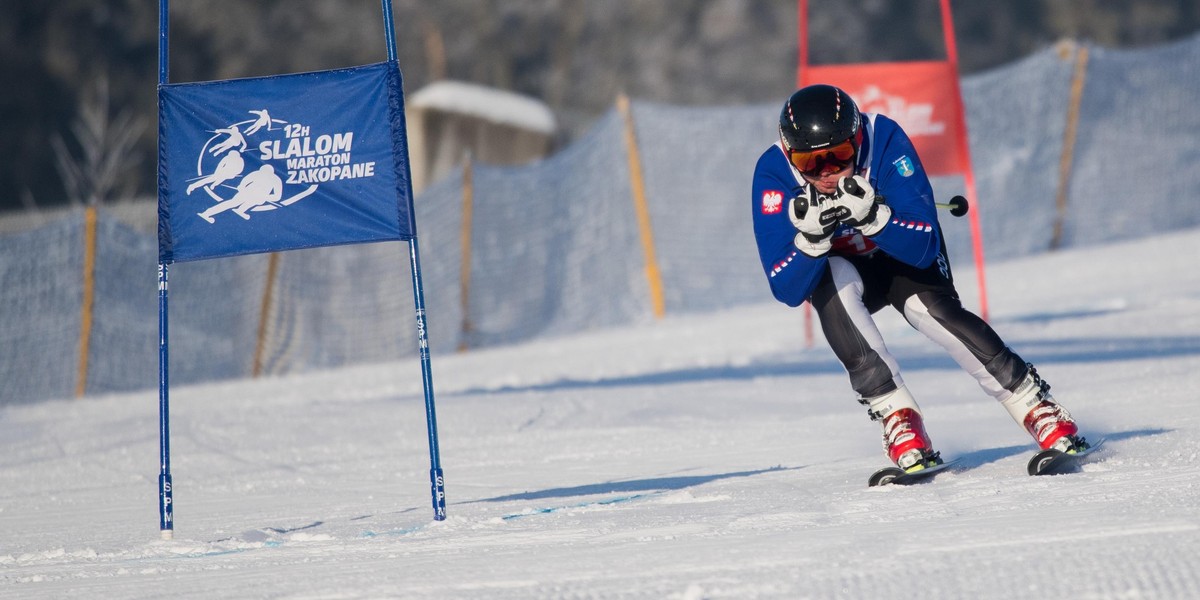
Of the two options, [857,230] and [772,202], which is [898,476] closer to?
[857,230]

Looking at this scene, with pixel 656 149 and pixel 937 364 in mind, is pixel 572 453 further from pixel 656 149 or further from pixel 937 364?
pixel 656 149

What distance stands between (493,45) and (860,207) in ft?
142

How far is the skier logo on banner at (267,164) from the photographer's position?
5492 millimetres

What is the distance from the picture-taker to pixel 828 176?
5418mm

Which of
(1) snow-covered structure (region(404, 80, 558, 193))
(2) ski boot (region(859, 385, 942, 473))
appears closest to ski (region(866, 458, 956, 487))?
(2) ski boot (region(859, 385, 942, 473))

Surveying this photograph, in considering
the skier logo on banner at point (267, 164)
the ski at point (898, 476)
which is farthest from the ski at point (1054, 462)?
the skier logo on banner at point (267, 164)

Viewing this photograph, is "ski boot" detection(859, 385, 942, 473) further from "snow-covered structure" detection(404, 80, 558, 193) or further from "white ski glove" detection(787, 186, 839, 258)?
"snow-covered structure" detection(404, 80, 558, 193)

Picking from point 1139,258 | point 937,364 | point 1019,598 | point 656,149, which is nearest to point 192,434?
point 937,364

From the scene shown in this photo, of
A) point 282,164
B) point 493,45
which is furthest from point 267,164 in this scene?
point 493,45

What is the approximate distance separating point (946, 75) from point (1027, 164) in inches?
218

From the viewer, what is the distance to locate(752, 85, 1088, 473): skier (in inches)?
209

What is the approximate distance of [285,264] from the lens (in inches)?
580

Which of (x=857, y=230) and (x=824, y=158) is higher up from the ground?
(x=824, y=158)

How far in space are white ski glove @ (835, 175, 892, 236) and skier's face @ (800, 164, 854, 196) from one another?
0.23m
